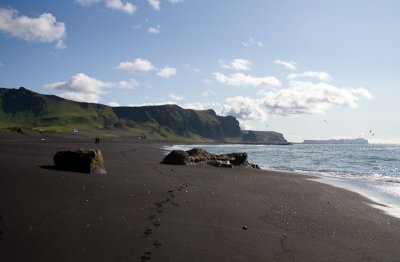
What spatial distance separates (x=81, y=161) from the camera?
18.5m

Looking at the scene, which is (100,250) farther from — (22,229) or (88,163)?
(88,163)

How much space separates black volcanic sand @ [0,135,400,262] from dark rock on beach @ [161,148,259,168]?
16064mm

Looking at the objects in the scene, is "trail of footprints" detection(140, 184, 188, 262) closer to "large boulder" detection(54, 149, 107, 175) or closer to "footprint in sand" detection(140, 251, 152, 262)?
"footprint in sand" detection(140, 251, 152, 262)

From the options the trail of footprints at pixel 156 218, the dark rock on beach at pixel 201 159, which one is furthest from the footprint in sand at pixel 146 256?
the dark rock on beach at pixel 201 159

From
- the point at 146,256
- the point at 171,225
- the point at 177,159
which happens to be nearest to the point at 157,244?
the point at 146,256

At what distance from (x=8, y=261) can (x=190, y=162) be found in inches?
1040

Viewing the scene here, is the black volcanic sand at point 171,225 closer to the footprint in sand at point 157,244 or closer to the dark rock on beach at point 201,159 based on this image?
the footprint in sand at point 157,244

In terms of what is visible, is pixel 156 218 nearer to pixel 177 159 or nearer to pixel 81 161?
pixel 81 161

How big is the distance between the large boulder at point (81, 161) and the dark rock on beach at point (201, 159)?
43.2ft

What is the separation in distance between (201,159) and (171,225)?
79.9 ft

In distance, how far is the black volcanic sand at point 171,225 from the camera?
713cm

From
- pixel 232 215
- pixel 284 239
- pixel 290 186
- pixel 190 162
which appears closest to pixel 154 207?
pixel 232 215

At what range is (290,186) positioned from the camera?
2070 centimetres

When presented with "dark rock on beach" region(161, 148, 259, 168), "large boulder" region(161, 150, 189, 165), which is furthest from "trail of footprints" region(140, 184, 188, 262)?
"dark rock on beach" region(161, 148, 259, 168)
